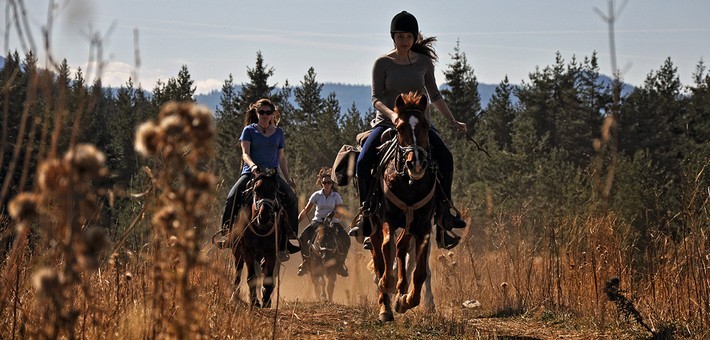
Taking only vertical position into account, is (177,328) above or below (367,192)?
below

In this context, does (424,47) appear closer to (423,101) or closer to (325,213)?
(423,101)

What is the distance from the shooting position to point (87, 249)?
2.50 m

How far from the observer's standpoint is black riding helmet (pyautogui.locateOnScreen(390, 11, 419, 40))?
10.5m

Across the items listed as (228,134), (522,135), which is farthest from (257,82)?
(522,135)

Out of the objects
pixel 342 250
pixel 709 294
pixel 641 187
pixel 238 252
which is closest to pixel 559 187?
pixel 641 187

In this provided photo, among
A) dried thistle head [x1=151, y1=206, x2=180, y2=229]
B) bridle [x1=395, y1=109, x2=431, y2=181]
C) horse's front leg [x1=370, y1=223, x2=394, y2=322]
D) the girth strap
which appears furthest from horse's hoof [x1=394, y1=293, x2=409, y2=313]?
dried thistle head [x1=151, y1=206, x2=180, y2=229]

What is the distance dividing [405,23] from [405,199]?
7.02 feet

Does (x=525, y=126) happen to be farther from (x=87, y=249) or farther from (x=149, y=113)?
(x=87, y=249)

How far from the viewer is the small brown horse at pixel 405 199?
9.11m

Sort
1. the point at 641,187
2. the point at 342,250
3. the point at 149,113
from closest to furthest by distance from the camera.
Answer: the point at 342,250, the point at 641,187, the point at 149,113

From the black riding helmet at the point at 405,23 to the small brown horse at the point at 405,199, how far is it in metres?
1.33

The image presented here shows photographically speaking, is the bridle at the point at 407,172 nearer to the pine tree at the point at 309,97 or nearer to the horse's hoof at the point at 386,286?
the horse's hoof at the point at 386,286

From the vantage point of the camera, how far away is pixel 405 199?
31.1 ft

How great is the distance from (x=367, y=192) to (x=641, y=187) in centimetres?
3157
